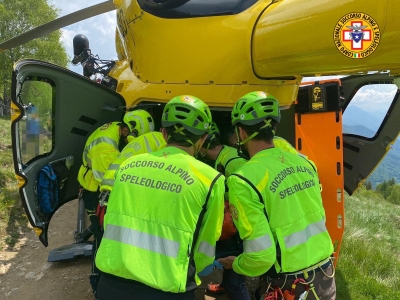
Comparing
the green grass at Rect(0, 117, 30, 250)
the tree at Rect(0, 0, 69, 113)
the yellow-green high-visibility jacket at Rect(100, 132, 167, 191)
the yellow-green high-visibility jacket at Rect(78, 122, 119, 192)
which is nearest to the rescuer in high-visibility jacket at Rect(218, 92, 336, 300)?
the yellow-green high-visibility jacket at Rect(100, 132, 167, 191)

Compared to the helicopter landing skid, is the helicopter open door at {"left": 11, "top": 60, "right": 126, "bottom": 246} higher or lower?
higher

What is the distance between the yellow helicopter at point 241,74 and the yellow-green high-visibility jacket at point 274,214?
0.87m

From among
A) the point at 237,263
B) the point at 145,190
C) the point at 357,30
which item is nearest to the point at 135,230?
the point at 145,190

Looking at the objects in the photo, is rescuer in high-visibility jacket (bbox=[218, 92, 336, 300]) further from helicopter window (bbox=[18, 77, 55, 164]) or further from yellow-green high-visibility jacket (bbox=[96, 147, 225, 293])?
helicopter window (bbox=[18, 77, 55, 164])

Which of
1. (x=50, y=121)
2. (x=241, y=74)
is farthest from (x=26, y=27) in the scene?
(x=241, y=74)

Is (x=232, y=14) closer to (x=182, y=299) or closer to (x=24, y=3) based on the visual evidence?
(x=182, y=299)

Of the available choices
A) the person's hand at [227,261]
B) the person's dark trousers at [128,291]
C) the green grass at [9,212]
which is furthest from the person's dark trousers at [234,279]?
the green grass at [9,212]

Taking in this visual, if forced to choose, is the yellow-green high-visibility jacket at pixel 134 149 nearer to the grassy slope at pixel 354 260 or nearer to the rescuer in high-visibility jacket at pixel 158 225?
the rescuer in high-visibility jacket at pixel 158 225

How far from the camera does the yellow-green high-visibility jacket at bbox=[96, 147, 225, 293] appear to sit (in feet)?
6.38

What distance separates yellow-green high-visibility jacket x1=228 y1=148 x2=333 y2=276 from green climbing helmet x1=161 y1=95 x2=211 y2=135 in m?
0.39

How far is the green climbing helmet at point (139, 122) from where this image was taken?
3.82 m

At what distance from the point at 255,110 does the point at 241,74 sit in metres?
0.77

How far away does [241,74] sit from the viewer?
3.21 m

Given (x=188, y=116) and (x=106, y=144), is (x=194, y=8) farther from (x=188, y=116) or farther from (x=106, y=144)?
(x=106, y=144)
